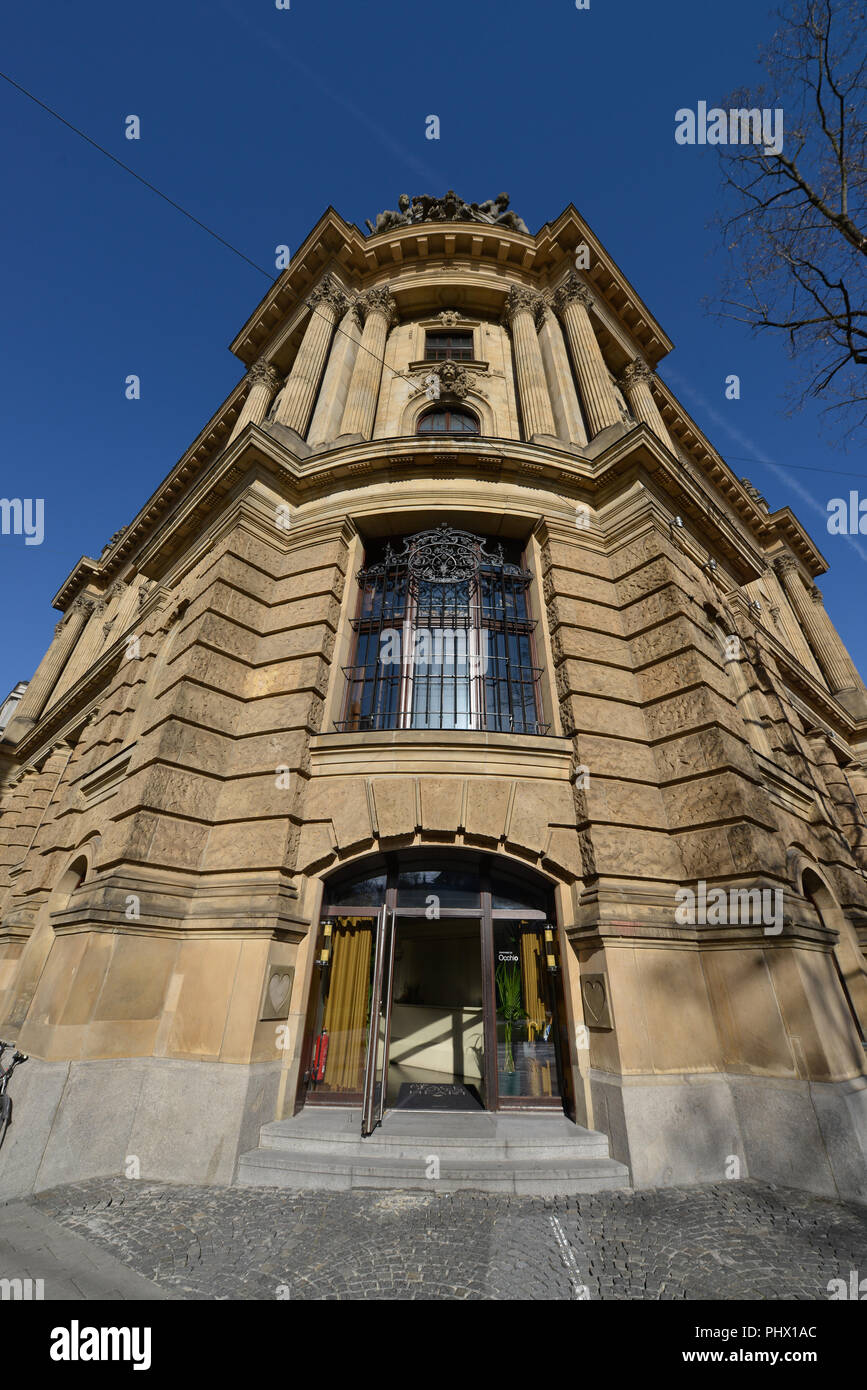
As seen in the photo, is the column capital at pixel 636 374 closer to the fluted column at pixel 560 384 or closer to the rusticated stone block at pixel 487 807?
the fluted column at pixel 560 384

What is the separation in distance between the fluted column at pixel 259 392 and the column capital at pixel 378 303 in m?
3.47

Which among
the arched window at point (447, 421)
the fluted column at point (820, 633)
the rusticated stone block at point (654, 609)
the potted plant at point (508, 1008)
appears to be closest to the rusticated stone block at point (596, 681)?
the rusticated stone block at point (654, 609)

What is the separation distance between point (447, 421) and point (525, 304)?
5299 mm

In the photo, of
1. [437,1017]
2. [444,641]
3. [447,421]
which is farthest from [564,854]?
[447,421]

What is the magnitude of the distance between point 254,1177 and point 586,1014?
4.23m

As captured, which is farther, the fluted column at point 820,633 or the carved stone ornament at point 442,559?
the fluted column at point 820,633

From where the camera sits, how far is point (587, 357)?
1375 cm

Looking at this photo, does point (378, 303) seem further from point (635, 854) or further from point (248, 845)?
point (635, 854)

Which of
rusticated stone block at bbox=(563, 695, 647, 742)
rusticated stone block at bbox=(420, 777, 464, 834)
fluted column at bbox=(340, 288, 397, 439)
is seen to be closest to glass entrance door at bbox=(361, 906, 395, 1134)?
rusticated stone block at bbox=(420, 777, 464, 834)

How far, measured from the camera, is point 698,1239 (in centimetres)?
447

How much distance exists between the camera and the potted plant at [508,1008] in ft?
23.9
